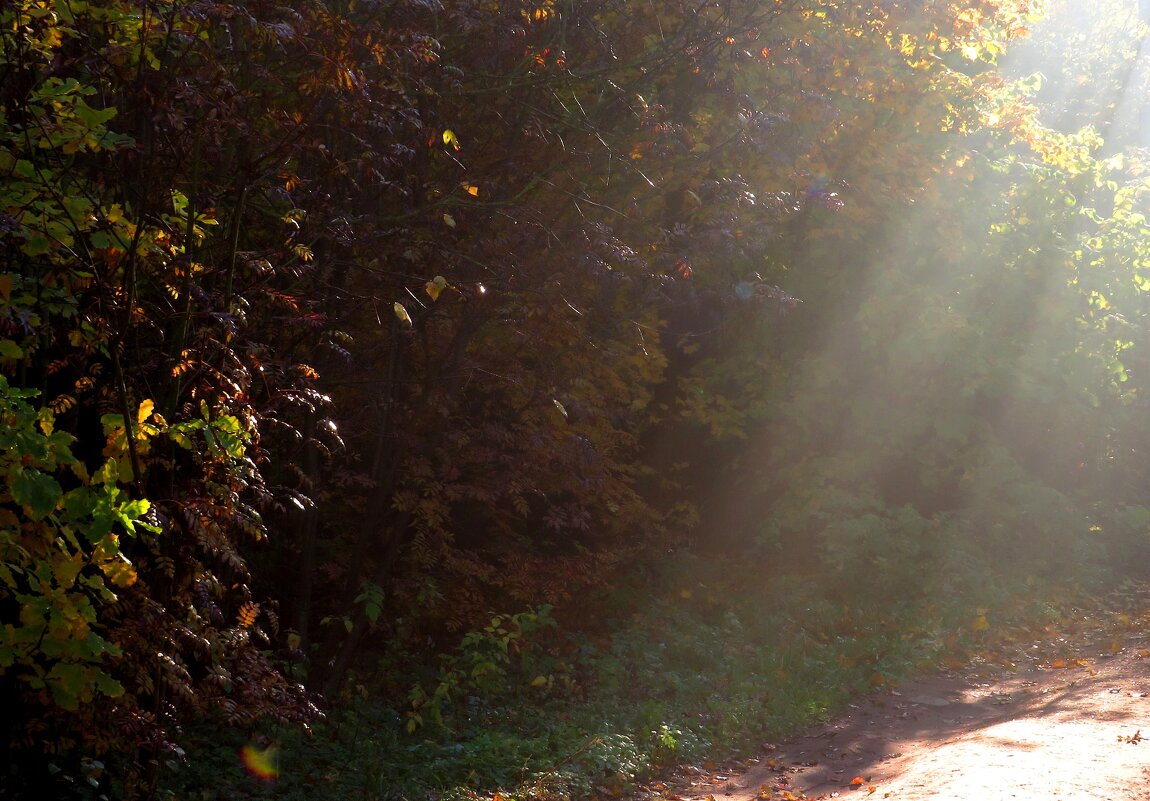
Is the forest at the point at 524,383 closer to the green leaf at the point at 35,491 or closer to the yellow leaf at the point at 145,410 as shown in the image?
the green leaf at the point at 35,491

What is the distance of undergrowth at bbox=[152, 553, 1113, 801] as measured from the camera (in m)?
7.68

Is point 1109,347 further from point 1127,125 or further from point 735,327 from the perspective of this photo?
point 1127,125

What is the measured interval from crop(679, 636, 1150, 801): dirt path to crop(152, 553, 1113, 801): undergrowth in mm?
475

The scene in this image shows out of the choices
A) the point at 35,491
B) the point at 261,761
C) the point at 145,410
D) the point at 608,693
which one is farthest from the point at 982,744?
the point at 35,491

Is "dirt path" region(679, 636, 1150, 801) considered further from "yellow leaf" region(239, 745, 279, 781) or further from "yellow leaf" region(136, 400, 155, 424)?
"yellow leaf" region(136, 400, 155, 424)

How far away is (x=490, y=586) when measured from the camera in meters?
11.0

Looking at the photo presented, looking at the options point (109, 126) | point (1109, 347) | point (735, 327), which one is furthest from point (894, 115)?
point (109, 126)

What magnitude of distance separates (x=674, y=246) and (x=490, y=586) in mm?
3836

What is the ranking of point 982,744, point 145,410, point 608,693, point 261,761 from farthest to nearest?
point 608,693 → point 982,744 → point 261,761 → point 145,410

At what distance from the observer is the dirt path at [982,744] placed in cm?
729

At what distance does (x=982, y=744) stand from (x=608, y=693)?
3.46m

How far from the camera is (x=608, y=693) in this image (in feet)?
34.6

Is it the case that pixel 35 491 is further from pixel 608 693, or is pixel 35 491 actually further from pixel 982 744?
pixel 608 693

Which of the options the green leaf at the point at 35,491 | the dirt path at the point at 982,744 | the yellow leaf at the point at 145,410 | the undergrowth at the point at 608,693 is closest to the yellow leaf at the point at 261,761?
the undergrowth at the point at 608,693
